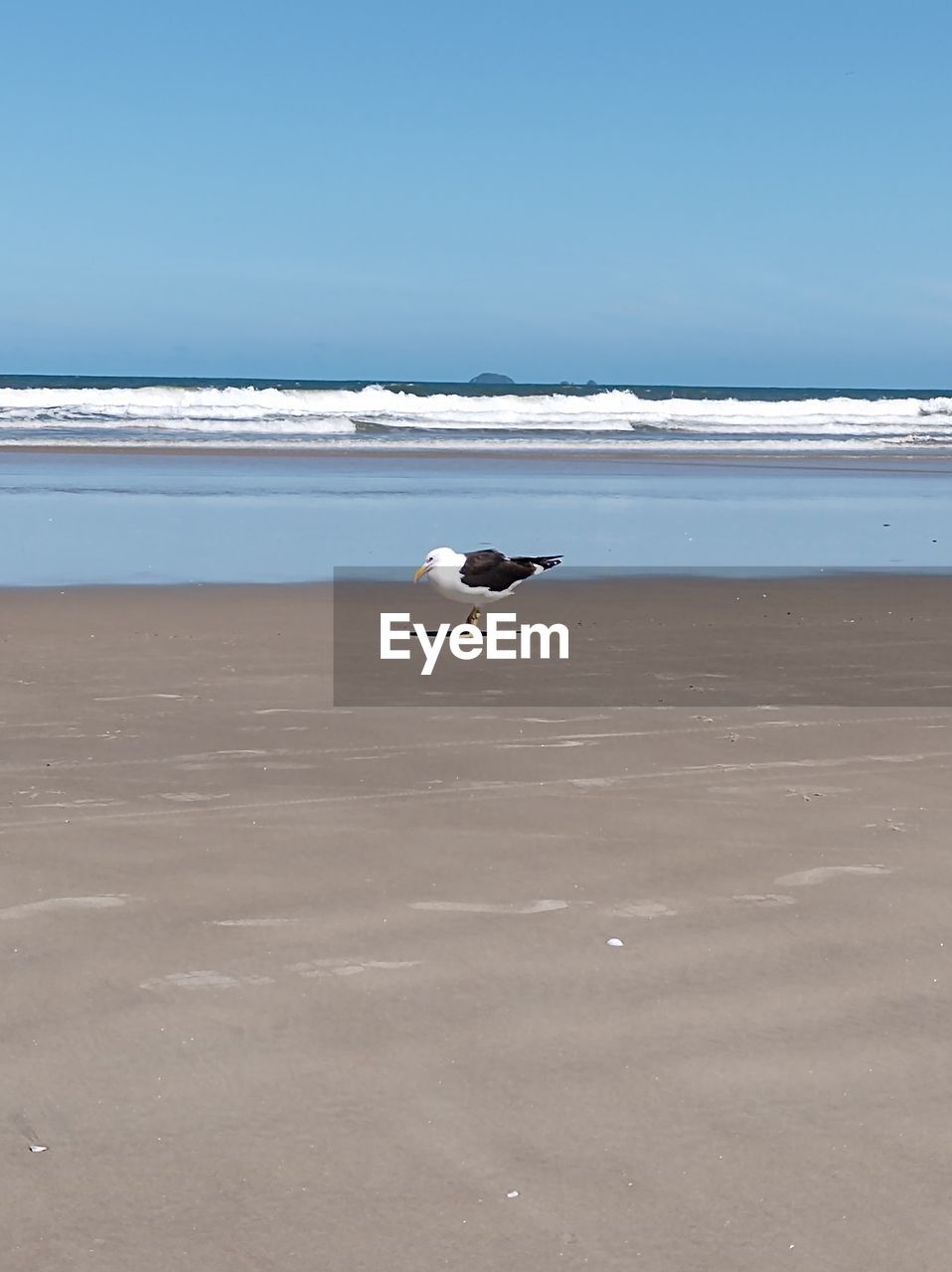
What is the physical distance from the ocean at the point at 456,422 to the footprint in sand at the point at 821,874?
24.8m

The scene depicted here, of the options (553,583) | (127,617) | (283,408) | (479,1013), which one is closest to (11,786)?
(479,1013)

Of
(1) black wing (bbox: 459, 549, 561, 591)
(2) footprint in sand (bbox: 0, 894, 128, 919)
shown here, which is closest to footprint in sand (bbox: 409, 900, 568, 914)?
(2) footprint in sand (bbox: 0, 894, 128, 919)

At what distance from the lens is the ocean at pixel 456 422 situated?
31.8 metres

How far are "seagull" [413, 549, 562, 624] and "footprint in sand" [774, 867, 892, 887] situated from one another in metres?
4.45

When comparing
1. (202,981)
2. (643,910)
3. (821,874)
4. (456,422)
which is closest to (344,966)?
(202,981)

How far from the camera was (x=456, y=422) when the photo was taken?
137ft

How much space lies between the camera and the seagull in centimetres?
840

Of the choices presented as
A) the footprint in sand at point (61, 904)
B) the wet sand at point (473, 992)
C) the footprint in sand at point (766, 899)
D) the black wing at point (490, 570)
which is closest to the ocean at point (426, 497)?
the black wing at point (490, 570)

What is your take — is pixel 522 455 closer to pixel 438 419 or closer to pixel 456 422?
pixel 456 422

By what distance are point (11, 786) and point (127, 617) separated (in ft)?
13.5

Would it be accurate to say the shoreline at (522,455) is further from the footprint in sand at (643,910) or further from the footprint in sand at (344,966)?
the footprint in sand at (344,966)

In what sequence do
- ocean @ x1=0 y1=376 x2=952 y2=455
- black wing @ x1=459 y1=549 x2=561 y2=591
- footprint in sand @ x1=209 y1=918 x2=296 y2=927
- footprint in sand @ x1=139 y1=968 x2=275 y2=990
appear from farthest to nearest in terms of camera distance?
1. ocean @ x1=0 y1=376 x2=952 y2=455
2. black wing @ x1=459 y1=549 x2=561 y2=591
3. footprint in sand @ x1=209 y1=918 x2=296 y2=927
4. footprint in sand @ x1=139 y1=968 x2=275 y2=990

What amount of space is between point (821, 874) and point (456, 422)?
3836 centimetres

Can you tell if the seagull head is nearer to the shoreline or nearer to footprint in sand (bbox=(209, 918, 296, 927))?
footprint in sand (bbox=(209, 918, 296, 927))
